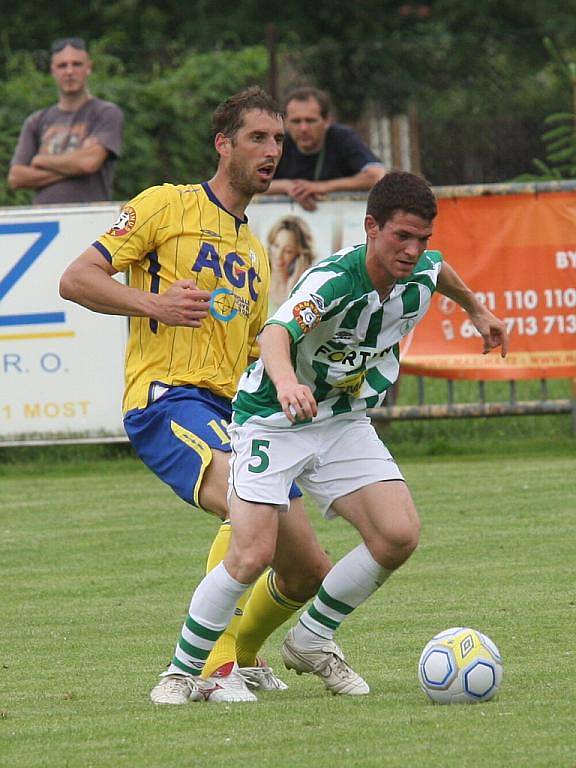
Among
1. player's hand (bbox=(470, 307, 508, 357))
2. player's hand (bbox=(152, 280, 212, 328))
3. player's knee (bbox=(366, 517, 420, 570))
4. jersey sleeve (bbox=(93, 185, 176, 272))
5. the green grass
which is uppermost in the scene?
jersey sleeve (bbox=(93, 185, 176, 272))

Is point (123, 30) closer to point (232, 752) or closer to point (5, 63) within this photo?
point (5, 63)

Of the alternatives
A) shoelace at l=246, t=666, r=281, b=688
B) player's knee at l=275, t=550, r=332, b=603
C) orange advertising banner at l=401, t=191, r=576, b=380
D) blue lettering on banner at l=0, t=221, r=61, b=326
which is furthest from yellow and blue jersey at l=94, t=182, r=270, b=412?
orange advertising banner at l=401, t=191, r=576, b=380

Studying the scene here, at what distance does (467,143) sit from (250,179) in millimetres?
10942

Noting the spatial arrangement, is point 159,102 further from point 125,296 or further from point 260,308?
point 125,296

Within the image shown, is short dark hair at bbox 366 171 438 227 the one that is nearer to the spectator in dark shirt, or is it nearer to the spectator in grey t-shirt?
the spectator in dark shirt

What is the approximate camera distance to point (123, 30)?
2786 centimetres

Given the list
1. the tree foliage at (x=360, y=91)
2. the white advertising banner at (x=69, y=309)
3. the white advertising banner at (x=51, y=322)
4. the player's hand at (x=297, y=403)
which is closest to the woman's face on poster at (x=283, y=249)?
the white advertising banner at (x=69, y=309)

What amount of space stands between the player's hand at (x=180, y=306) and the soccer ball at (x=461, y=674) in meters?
1.45

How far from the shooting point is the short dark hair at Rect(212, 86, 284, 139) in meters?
6.40

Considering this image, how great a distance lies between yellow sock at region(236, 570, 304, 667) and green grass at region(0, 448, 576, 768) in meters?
0.24

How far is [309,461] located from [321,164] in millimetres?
6351

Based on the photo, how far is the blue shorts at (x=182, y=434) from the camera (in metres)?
6.12

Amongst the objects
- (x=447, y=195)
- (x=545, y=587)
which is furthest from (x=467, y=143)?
(x=545, y=587)

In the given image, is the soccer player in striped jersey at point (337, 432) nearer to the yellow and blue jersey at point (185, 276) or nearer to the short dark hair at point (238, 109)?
the yellow and blue jersey at point (185, 276)
